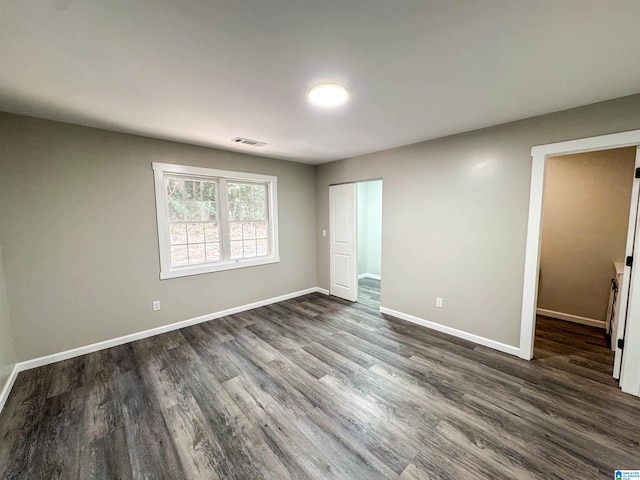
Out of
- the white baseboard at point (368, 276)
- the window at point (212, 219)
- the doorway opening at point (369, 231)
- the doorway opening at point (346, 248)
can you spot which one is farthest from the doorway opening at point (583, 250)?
the window at point (212, 219)

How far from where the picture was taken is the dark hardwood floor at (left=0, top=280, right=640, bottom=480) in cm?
152

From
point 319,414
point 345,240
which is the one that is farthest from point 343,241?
point 319,414

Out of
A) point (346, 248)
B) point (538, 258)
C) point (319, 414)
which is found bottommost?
point (319, 414)

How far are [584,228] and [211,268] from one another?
531 cm

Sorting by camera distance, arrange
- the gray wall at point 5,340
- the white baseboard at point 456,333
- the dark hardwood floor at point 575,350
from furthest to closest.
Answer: the white baseboard at point 456,333
the dark hardwood floor at point 575,350
the gray wall at point 5,340

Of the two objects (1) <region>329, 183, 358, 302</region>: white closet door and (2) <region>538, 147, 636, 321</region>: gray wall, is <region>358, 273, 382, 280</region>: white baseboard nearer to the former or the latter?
(1) <region>329, 183, 358, 302</region>: white closet door

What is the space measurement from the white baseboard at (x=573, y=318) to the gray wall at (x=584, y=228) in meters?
0.05

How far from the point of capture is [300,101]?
6.88 feet

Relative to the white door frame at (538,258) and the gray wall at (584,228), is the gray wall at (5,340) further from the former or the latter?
the gray wall at (584,228)

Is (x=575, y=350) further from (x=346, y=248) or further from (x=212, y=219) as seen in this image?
(x=212, y=219)

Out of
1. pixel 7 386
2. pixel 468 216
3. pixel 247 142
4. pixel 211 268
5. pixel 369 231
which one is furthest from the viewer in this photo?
pixel 369 231

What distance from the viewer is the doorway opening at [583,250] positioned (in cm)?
308

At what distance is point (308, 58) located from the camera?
153 centimetres

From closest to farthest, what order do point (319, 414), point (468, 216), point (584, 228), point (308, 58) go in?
point (308, 58), point (319, 414), point (468, 216), point (584, 228)
